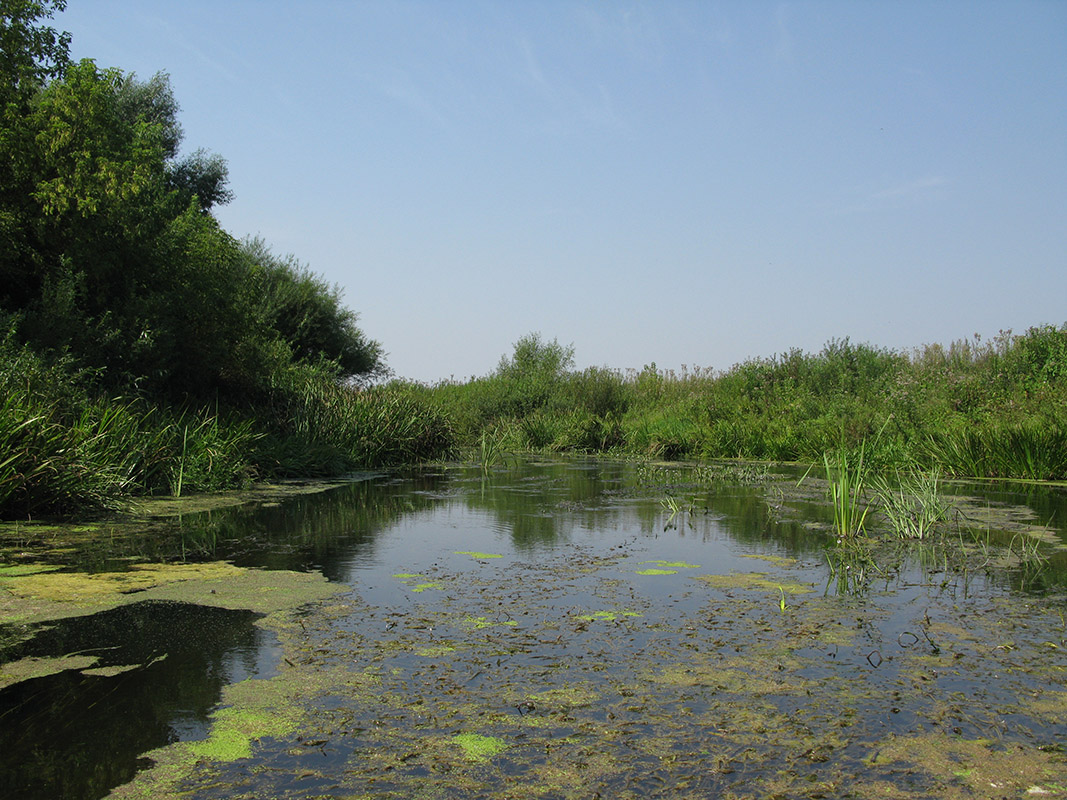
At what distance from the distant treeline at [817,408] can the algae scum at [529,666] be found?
6.13 meters

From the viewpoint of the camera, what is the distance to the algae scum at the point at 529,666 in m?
2.95

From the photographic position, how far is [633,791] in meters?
2.80

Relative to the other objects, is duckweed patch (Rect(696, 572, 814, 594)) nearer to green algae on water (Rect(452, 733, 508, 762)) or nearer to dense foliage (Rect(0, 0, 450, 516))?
green algae on water (Rect(452, 733, 508, 762))

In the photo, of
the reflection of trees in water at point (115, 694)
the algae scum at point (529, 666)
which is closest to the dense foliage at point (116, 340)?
the algae scum at point (529, 666)

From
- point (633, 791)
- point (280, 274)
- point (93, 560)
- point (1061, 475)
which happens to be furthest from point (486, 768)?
point (280, 274)

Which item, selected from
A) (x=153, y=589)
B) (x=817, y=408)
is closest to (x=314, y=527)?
(x=153, y=589)

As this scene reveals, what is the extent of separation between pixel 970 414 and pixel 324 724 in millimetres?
15684

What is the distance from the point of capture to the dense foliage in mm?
9062

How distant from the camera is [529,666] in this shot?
161 inches

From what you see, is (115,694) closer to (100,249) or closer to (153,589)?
(153,589)

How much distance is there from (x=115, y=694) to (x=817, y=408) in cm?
1751

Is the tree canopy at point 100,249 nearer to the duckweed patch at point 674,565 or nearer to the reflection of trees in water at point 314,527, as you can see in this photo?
the reflection of trees in water at point 314,527

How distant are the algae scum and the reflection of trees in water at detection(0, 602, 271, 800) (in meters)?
0.01

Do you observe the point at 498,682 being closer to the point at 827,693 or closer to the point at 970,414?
the point at 827,693
